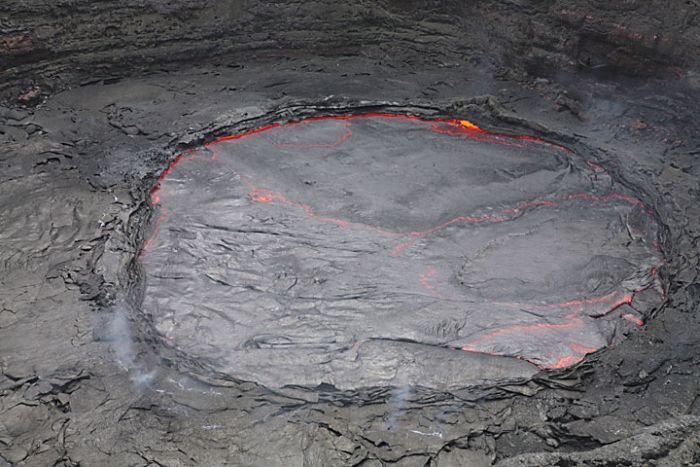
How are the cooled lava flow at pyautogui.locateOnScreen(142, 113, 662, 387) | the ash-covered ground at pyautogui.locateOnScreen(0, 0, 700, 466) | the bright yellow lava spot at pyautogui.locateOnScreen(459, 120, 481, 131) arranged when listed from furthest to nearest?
the bright yellow lava spot at pyautogui.locateOnScreen(459, 120, 481, 131) → the cooled lava flow at pyautogui.locateOnScreen(142, 113, 662, 387) → the ash-covered ground at pyautogui.locateOnScreen(0, 0, 700, 466)

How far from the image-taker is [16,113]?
7.18 meters

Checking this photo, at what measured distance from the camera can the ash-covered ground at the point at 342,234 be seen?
4.12m

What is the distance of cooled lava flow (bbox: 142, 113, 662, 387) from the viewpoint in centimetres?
484

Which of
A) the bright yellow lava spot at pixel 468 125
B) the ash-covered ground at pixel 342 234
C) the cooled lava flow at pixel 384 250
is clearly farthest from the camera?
the bright yellow lava spot at pixel 468 125

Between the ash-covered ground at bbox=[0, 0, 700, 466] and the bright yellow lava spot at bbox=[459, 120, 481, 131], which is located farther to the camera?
the bright yellow lava spot at bbox=[459, 120, 481, 131]

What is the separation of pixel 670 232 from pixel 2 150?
7015 millimetres

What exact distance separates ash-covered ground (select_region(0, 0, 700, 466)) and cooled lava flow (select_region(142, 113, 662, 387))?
0.09 feet

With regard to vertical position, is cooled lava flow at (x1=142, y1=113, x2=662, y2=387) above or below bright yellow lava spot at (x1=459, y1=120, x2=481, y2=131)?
→ below

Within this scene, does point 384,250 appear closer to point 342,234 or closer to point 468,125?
point 342,234

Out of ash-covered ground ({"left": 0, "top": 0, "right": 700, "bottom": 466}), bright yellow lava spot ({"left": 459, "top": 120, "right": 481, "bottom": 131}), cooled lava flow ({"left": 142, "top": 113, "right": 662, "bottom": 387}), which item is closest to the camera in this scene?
ash-covered ground ({"left": 0, "top": 0, "right": 700, "bottom": 466})

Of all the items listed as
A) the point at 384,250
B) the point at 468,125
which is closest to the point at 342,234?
the point at 384,250

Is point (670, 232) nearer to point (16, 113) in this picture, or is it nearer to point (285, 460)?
point (285, 460)

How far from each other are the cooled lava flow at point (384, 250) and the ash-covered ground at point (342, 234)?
29 mm

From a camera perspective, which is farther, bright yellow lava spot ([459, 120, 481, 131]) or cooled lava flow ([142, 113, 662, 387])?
bright yellow lava spot ([459, 120, 481, 131])
